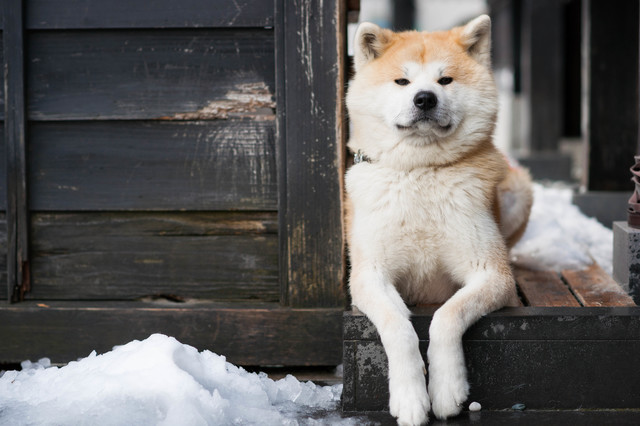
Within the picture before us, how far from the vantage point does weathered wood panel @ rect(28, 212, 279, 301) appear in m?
2.91

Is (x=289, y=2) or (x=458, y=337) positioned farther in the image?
(x=289, y=2)

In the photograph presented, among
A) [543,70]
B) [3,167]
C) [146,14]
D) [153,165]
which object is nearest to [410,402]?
[153,165]

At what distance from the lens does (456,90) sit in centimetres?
246

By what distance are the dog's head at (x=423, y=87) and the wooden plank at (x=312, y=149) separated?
14 centimetres

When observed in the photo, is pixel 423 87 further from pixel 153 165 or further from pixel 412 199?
pixel 153 165

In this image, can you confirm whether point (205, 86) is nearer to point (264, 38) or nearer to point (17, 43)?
point (264, 38)

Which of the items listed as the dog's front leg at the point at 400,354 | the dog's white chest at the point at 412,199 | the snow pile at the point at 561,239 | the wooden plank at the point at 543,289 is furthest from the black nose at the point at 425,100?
the snow pile at the point at 561,239

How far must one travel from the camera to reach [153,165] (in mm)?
2865

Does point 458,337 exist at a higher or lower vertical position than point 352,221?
lower

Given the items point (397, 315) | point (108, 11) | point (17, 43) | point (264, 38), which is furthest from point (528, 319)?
point (17, 43)

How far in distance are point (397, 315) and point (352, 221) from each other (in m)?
0.50

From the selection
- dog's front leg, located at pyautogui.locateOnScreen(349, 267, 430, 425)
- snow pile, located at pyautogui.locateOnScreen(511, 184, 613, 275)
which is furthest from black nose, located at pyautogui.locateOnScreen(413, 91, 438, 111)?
snow pile, located at pyautogui.locateOnScreen(511, 184, 613, 275)

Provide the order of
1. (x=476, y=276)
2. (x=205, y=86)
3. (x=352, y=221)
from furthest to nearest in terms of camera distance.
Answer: (x=205, y=86)
(x=352, y=221)
(x=476, y=276)

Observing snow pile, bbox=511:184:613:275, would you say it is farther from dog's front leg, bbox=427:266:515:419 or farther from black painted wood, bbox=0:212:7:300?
black painted wood, bbox=0:212:7:300
